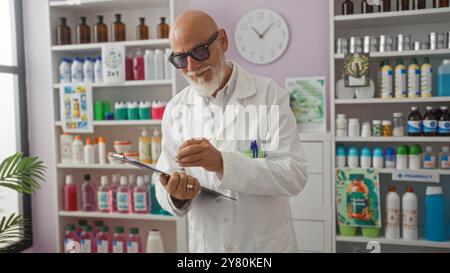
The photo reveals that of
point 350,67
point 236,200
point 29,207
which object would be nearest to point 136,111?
point 29,207

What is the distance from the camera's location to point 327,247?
2.70 m

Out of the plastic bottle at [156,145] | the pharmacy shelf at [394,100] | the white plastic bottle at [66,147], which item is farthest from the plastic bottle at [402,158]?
the white plastic bottle at [66,147]

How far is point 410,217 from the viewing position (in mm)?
2588

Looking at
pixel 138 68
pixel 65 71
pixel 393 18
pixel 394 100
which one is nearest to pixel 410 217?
pixel 394 100

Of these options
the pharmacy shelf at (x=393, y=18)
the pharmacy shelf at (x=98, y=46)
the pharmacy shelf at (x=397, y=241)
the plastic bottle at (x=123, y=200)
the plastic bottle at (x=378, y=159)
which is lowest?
the pharmacy shelf at (x=397, y=241)

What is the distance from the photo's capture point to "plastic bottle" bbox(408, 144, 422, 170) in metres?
2.58

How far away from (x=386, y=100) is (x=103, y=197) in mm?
2047

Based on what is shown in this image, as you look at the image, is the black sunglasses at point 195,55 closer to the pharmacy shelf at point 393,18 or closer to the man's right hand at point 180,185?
the man's right hand at point 180,185

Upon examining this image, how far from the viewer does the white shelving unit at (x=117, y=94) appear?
2996mm

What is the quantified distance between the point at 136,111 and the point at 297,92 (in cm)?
114

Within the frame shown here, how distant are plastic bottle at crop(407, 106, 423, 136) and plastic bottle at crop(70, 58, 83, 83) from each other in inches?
89.9

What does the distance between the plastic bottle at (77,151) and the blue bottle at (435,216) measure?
2396 millimetres

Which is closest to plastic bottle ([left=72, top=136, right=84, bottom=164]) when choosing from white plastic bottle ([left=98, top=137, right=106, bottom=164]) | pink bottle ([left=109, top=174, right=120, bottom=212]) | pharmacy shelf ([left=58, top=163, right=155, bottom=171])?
pharmacy shelf ([left=58, top=163, right=155, bottom=171])

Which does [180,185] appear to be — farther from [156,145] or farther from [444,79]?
[444,79]
